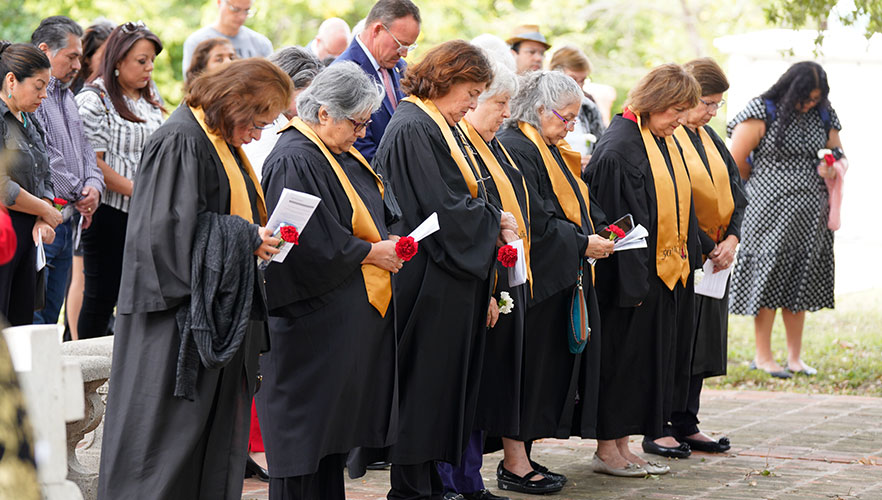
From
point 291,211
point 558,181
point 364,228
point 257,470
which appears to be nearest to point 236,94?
point 291,211

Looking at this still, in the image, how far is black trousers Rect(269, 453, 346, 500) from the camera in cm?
476

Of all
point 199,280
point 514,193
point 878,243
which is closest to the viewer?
point 199,280

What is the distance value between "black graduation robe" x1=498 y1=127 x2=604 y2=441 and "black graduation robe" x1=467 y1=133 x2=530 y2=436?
0.30 ft

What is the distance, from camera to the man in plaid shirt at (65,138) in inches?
263

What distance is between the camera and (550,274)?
5.88 meters

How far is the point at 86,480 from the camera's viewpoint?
17.6ft

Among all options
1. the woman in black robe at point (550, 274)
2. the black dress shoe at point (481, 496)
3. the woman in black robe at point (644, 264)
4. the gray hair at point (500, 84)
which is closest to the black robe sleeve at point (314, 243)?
the gray hair at point (500, 84)

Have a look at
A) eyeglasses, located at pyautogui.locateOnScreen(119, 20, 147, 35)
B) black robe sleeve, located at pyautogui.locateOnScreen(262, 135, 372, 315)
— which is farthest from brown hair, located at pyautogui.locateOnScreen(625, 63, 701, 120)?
eyeglasses, located at pyautogui.locateOnScreen(119, 20, 147, 35)

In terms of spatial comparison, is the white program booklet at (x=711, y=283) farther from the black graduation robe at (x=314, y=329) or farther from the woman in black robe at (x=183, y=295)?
the woman in black robe at (x=183, y=295)

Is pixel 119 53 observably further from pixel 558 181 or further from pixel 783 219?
pixel 783 219

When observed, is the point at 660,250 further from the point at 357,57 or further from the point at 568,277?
the point at 357,57

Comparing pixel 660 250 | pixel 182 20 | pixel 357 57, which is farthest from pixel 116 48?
pixel 182 20

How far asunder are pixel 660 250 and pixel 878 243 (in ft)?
36.4

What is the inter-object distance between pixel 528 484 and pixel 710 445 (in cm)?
154
